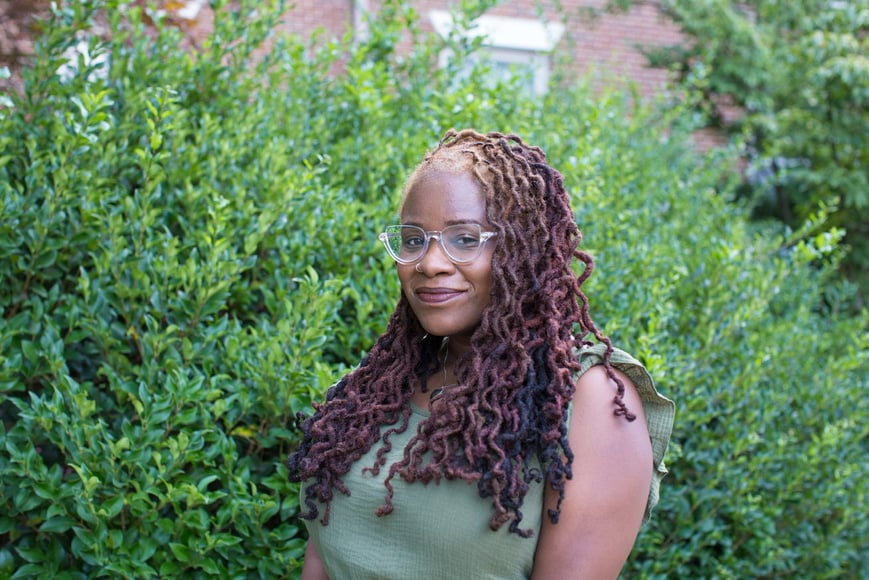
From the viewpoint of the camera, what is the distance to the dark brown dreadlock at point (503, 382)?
1.87m

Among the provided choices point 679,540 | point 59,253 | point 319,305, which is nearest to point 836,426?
point 679,540

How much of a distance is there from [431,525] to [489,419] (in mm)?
253

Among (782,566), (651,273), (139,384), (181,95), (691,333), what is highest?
(181,95)

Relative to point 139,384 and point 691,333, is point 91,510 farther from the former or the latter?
point 691,333

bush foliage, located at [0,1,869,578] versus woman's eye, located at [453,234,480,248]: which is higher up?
woman's eye, located at [453,234,480,248]

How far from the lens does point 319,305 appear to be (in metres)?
2.88

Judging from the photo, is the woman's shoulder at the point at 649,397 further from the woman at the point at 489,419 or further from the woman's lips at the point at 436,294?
the woman's lips at the point at 436,294

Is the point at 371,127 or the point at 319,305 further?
the point at 371,127

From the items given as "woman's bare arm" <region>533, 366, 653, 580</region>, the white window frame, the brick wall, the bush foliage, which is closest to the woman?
"woman's bare arm" <region>533, 366, 653, 580</region>

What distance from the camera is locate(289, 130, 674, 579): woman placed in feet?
6.08

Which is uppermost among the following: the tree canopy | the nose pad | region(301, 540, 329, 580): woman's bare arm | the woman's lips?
the nose pad

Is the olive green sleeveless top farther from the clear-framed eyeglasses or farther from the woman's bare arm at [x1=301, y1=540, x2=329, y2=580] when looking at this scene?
the clear-framed eyeglasses

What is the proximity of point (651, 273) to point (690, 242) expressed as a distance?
104 centimetres

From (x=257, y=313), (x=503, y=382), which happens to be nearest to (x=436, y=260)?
(x=503, y=382)
